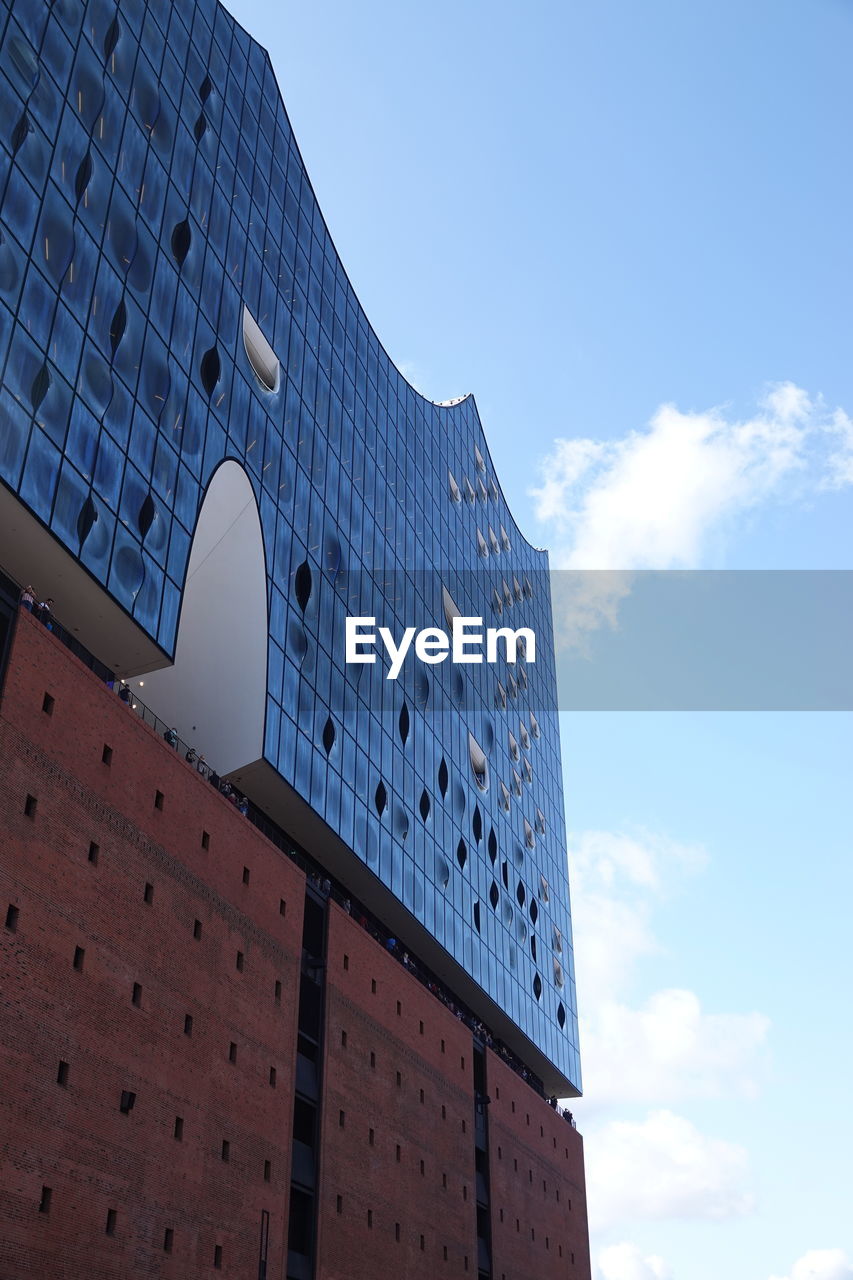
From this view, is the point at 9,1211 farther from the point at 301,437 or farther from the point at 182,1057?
the point at 301,437

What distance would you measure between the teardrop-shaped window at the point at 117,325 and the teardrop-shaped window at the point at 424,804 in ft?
71.3

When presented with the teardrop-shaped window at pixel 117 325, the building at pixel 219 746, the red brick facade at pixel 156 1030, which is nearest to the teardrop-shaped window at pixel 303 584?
the building at pixel 219 746

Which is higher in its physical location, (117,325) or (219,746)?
(117,325)

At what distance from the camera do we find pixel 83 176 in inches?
1134

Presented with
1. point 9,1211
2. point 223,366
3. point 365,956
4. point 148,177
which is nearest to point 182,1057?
point 9,1211

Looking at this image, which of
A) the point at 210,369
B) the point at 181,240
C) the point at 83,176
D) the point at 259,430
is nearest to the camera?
the point at 83,176

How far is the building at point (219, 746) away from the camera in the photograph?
23.4 metres

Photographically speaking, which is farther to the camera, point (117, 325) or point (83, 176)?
point (117, 325)

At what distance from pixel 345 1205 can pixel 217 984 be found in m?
8.77

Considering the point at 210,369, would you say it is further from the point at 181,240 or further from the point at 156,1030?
the point at 156,1030

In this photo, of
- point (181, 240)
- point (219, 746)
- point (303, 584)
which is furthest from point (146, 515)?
point (303, 584)

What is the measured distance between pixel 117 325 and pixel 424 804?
22.3 meters

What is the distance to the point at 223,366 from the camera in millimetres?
34750

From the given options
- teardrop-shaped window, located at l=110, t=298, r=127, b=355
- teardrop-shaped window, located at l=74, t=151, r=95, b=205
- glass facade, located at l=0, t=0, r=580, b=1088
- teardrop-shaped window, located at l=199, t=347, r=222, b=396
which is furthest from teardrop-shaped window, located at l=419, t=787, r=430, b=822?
teardrop-shaped window, located at l=74, t=151, r=95, b=205
